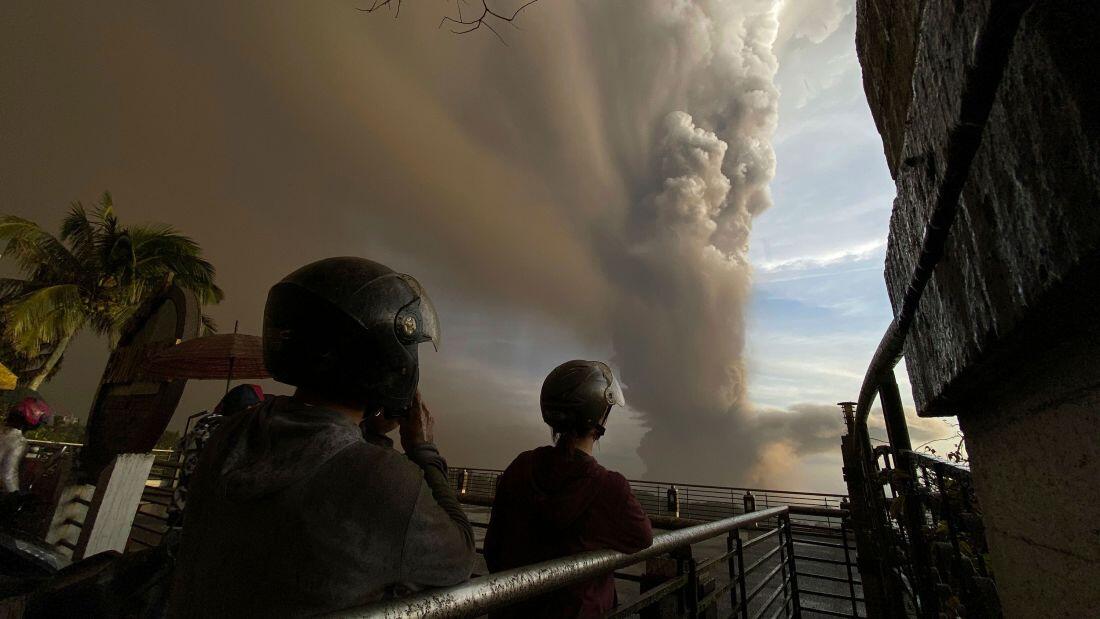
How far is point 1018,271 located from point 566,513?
1.87m

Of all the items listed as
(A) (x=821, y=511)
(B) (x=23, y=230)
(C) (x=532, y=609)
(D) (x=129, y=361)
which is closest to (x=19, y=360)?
(B) (x=23, y=230)

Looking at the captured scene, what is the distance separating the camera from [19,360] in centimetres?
1555

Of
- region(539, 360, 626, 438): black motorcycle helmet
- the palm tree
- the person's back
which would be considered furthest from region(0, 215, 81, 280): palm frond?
region(539, 360, 626, 438): black motorcycle helmet

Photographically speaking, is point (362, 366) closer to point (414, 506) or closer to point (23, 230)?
point (414, 506)

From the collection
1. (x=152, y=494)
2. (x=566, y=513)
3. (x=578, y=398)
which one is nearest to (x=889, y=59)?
(x=566, y=513)

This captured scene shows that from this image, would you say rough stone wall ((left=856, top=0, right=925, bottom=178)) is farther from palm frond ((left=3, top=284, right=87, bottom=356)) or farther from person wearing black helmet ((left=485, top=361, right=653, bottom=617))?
palm frond ((left=3, top=284, right=87, bottom=356))

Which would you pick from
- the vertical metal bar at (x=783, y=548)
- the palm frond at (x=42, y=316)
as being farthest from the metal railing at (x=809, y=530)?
the palm frond at (x=42, y=316)

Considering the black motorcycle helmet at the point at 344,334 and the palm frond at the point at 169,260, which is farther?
the palm frond at the point at 169,260

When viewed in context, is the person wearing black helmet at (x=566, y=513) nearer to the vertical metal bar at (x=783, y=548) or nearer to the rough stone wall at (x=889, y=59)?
the rough stone wall at (x=889, y=59)

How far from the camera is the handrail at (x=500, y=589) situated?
0.83 metres

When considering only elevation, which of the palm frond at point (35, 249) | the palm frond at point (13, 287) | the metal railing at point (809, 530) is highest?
the palm frond at point (35, 249)

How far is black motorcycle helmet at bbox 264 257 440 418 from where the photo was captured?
1383 mm

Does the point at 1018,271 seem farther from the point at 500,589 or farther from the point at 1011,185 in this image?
the point at 500,589

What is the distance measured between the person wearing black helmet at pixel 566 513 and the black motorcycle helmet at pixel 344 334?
99 centimetres
